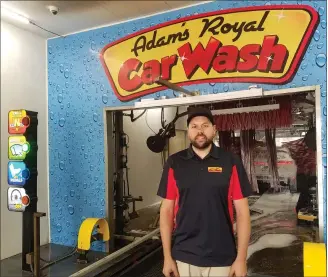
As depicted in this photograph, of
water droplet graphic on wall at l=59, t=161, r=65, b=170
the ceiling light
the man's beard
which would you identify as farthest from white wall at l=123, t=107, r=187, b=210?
the man's beard

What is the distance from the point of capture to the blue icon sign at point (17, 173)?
124 inches

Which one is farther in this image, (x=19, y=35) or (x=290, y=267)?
(x=19, y=35)

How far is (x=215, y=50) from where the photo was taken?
10.2 ft

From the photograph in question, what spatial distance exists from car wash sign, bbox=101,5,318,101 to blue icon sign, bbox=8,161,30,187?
4.73 feet

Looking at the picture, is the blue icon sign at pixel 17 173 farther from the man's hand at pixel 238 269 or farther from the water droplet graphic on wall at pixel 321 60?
the water droplet graphic on wall at pixel 321 60

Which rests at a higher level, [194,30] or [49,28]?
[49,28]

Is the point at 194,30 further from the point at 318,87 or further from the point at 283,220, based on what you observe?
the point at 283,220

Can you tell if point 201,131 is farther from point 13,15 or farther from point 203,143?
point 13,15

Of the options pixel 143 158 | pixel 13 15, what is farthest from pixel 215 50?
pixel 143 158

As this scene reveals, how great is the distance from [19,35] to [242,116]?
11.5ft

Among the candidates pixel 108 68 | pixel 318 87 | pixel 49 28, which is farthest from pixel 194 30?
pixel 49 28

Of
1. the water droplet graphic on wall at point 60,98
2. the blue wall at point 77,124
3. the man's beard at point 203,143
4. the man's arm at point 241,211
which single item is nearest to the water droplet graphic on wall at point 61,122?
the blue wall at point 77,124

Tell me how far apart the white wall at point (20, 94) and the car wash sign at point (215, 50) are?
1.12 m

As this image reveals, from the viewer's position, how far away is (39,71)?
4125 mm
